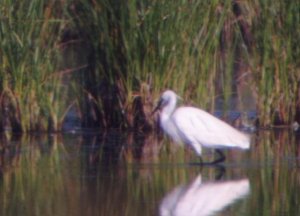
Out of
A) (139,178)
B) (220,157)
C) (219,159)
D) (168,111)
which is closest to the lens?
(139,178)

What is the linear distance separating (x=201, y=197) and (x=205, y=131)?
213cm

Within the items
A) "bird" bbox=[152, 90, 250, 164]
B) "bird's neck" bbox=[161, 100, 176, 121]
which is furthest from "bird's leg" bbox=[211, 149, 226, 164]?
"bird's neck" bbox=[161, 100, 176, 121]

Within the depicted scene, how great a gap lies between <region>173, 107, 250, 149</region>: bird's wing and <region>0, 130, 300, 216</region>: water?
8.8 inches

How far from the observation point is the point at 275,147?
38.7 feet

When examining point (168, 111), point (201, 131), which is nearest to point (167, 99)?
point (168, 111)

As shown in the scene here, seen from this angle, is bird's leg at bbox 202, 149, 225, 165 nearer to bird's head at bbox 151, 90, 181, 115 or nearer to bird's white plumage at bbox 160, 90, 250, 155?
bird's white plumage at bbox 160, 90, 250, 155

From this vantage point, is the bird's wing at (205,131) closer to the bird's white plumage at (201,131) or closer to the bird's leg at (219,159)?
the bird's white plumage at (201,131)

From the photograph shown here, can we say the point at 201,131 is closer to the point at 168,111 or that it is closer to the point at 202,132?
the point at 202,132

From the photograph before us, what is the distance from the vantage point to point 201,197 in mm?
8742

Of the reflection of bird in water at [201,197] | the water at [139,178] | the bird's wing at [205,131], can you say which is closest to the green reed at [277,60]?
the water at [139,178]

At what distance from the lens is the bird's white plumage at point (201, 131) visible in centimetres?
1069

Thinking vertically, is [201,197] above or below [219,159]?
below

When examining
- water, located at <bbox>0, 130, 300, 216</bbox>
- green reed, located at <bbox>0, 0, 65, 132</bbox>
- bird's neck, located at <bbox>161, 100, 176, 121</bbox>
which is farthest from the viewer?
green reed, located at <bbox>0, 0, 65, 132</bbox>

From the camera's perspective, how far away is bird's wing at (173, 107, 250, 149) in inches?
420
